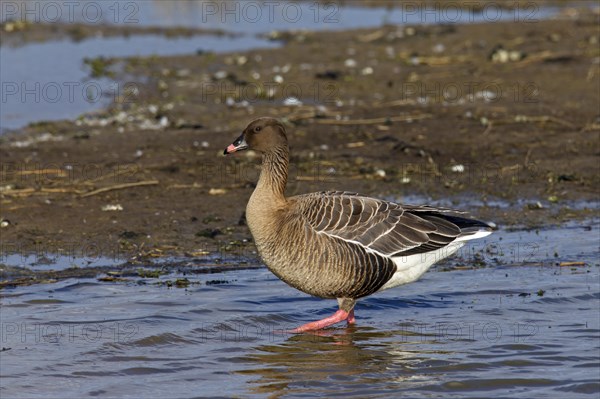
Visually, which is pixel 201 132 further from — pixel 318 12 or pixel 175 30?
pixel 318 12

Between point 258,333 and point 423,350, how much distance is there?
145 centimetres

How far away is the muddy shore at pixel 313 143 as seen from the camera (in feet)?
37.0

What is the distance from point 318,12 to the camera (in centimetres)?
2742

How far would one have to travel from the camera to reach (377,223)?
879 cm

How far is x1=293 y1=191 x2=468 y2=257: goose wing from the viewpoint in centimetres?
861

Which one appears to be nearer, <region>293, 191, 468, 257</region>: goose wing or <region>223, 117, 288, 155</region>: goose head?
<region>293, 191, 468, 257</region>: goose wing

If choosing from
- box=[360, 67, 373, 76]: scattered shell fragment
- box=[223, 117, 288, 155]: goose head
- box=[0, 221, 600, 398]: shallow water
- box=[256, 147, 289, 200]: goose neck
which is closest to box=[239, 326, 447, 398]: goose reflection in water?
box=[0, 221, 600, 398]: shallow water

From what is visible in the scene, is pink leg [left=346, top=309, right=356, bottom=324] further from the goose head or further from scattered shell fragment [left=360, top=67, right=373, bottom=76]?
scattered shell fragment [left=360, top=67, right=373, bottom=76]

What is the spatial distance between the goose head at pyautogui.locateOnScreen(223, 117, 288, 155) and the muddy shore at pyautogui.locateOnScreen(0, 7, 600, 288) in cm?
165

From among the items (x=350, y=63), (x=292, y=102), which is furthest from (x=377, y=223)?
(x=350, y=63)

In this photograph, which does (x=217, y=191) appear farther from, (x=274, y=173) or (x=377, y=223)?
(x=377, y=223)

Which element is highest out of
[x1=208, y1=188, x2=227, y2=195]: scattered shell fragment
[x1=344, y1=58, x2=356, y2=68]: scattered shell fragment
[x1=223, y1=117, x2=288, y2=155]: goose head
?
[x1=344, y1=58, x2=356, y2=68]: scattered shell fragment

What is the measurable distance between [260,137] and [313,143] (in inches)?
189

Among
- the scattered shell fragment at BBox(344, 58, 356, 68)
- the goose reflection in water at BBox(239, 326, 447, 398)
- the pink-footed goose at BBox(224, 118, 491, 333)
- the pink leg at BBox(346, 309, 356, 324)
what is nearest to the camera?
the goose reflection in water at BBox(239, 326, 447, 398)
